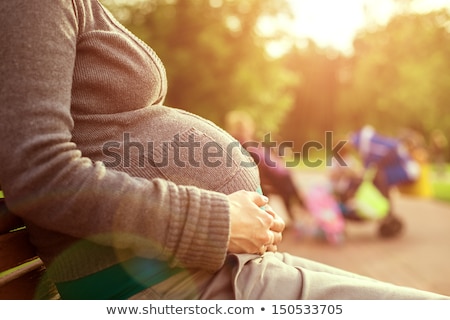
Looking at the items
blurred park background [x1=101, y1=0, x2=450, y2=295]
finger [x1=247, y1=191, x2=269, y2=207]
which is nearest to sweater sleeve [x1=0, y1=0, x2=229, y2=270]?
finger [x1=247, y1=191, x2=269, y2=207]

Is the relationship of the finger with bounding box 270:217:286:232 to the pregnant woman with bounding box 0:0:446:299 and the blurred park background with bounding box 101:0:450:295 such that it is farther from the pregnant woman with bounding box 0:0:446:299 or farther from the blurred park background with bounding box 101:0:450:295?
the blurred park background with bounding box 101:0:450:295

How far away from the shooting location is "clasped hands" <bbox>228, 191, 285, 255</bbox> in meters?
1.18

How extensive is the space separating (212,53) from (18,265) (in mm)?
13932

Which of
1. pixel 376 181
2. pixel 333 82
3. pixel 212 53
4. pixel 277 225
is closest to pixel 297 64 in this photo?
pixel 333 82

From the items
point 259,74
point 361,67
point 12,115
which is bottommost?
point 12,115

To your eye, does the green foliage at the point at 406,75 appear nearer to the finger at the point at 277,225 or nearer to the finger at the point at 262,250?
the finger at the point at 277,225

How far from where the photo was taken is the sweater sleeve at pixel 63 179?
1037 millimetres

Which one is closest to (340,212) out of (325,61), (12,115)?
(12,115)

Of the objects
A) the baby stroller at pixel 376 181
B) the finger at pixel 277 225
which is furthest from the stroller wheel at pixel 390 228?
the finger at pixel 277 225

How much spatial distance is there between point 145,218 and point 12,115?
0.31 m

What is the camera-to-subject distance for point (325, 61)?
46.3 m

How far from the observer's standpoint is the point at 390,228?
7.01 metres
